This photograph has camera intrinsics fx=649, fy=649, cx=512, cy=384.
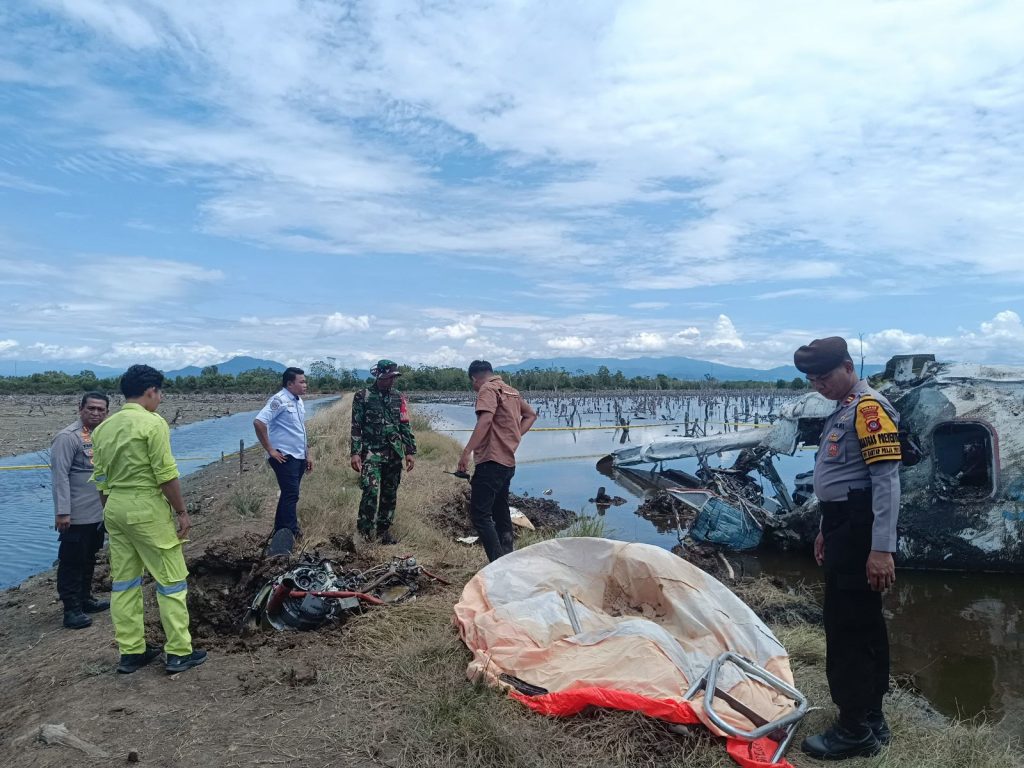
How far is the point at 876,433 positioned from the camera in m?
3.11

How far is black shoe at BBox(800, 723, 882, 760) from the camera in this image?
3.23 meters

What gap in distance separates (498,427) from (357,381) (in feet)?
199

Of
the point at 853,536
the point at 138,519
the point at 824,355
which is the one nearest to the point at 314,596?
the point at 138,519

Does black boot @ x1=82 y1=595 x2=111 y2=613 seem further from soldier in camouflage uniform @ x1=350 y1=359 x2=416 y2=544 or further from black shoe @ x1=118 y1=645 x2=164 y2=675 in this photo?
soldier in camouflage uniform @ x1=350 y1=359 x2=416 y2=544

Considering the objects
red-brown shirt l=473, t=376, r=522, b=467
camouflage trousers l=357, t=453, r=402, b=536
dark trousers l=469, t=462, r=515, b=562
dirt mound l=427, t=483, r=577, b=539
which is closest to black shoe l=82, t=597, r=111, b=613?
camouflage trousers l=357, t=453, r=402, b=536

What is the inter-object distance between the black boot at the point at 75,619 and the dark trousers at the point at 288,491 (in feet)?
5.49

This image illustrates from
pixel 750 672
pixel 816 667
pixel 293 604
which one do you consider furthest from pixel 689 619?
pixel 293 604

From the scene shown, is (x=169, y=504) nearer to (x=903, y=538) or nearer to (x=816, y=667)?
(x=816, y=667)

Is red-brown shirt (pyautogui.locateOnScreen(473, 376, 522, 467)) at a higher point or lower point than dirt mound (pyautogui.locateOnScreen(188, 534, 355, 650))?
higher

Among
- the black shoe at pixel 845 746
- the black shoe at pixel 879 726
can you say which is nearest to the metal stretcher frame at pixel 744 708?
the black shoe at pixel 845 746

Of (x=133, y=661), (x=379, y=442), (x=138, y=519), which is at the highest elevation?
(x=379, y=442)

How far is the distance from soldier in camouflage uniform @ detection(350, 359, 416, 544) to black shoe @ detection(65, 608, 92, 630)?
2.63 metres

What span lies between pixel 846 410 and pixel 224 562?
5.04m

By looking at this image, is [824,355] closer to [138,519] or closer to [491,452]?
[491,452]
